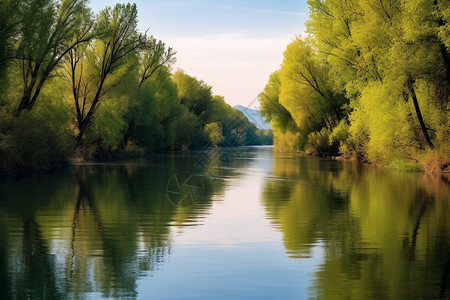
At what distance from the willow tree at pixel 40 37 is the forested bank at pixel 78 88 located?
6cm

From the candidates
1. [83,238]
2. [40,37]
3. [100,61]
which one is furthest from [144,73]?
[83,238]

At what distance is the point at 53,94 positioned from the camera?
4078cm

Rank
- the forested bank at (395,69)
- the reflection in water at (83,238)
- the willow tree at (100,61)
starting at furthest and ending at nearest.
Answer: the willow tree at (100,61), the forested bank at (395,69), the reflection in water at (83,238)

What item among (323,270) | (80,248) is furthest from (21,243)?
(323,270)

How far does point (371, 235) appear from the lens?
12.9 m

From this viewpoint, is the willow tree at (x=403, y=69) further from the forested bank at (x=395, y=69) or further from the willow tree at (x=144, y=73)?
the willow tree at (x=144, y=73)

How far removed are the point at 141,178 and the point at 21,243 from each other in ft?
63.9

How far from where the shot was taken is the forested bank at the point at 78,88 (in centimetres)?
3180

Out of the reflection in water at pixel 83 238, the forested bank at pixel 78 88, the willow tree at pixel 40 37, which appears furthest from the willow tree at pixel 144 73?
the reflection in water at pixel 83 238

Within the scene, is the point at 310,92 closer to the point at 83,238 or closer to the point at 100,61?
the point at 100,61

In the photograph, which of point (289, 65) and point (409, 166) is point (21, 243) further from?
point (289, 65)

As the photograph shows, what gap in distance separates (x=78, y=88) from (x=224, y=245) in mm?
40991

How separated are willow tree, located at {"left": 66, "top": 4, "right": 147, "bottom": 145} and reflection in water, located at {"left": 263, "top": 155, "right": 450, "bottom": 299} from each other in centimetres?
2804

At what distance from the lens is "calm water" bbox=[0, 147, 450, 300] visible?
826 centimetres
